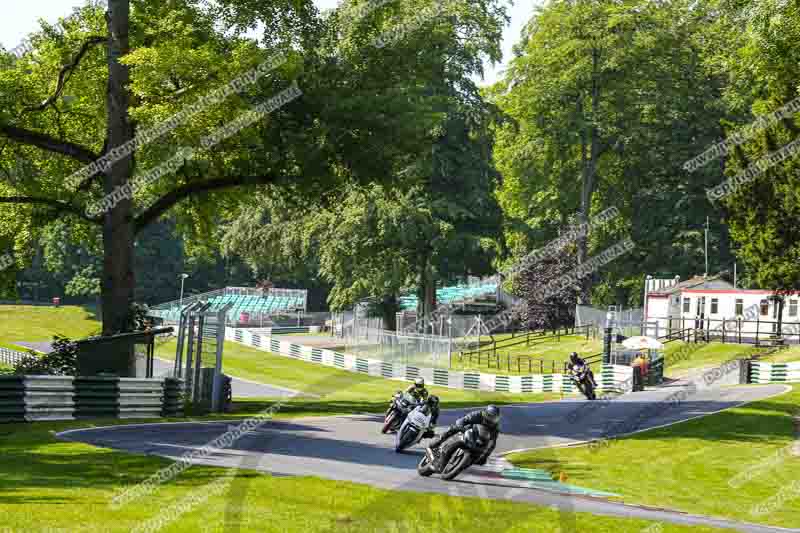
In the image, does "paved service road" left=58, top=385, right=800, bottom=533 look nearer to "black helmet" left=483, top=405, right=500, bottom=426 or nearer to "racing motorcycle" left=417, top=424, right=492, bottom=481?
"racing motorcycle" left=417, top=424, right=492, bottom=481

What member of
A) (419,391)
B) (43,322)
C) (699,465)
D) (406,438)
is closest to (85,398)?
(419,391)

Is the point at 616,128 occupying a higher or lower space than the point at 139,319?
higher

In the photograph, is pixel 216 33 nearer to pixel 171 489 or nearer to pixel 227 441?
pixel 227 441

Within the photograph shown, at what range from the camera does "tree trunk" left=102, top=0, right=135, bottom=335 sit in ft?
96.3

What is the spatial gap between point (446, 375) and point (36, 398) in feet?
102

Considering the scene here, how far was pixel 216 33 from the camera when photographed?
30.8 metres

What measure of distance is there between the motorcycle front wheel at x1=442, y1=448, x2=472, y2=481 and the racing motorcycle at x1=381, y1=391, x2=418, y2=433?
654cm

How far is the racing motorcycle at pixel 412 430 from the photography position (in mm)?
21250

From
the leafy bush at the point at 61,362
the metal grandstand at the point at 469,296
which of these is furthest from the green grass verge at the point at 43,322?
the leafy bush at the point at 61,362

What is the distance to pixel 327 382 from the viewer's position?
179 feet

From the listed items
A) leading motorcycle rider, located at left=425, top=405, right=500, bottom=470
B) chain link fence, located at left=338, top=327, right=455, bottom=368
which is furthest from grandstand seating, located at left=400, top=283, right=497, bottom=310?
leading motorcycle rider, located at left=425, top=405, right=500, bottom=470

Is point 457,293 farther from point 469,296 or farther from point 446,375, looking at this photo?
point 446,375

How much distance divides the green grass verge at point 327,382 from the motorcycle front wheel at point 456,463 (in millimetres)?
14030

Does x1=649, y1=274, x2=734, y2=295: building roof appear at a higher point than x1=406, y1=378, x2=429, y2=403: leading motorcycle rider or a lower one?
higher
